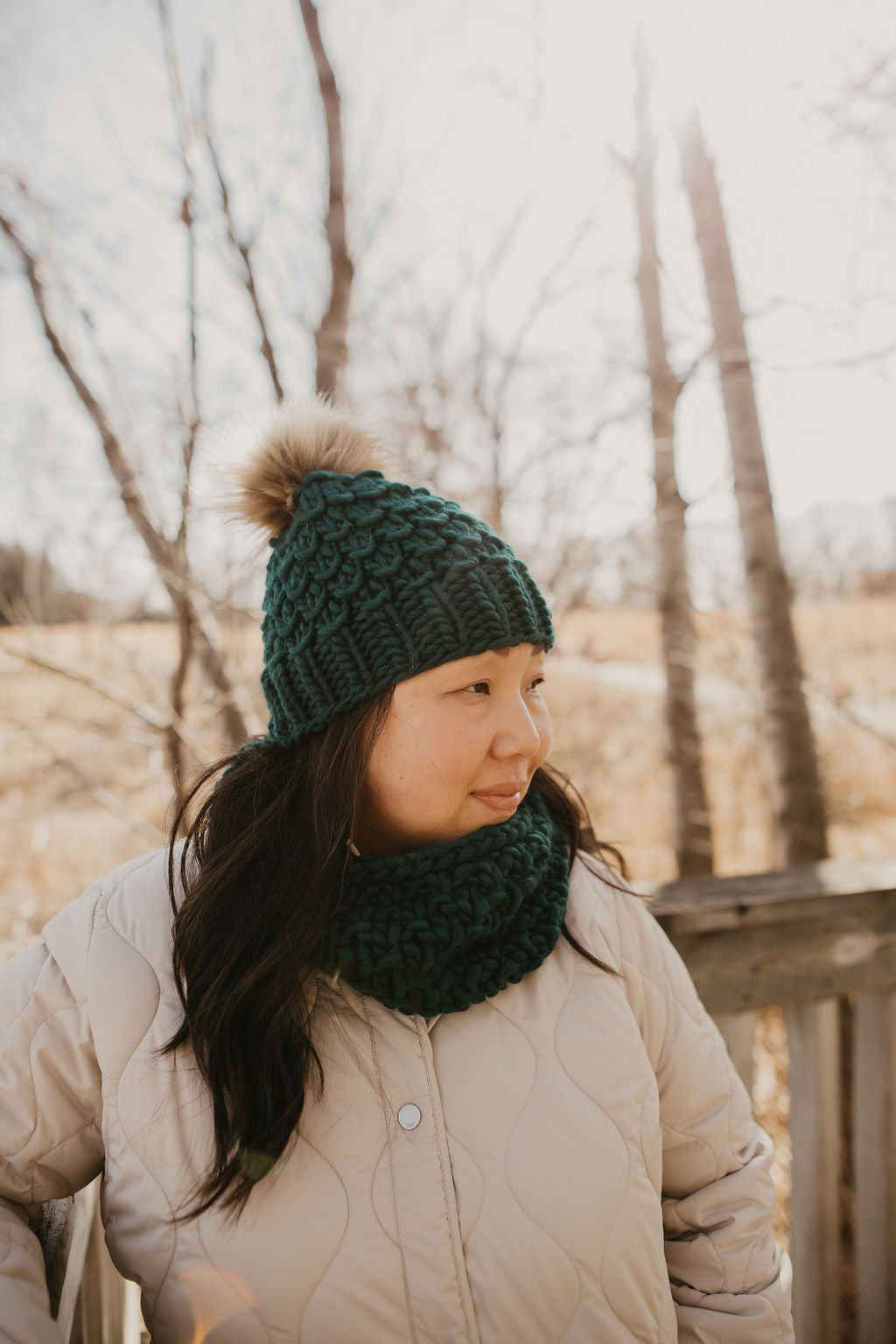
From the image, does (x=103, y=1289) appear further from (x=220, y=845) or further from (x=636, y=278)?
(x=636, y=278)

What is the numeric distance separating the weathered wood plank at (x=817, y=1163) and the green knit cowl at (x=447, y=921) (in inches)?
33.3

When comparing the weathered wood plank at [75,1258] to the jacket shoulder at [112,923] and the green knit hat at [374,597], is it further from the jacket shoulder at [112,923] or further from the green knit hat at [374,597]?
the green knit hat at [374,597]

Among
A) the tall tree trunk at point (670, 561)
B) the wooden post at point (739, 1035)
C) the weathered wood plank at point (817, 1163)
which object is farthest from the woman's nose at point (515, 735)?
the tall tree trunk at point (670, 561)

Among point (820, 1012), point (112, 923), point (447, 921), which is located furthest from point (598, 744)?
point (112, 923)

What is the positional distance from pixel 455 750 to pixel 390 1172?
55 centimetres

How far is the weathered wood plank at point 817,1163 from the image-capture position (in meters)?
1.61

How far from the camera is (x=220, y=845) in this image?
3.76ft

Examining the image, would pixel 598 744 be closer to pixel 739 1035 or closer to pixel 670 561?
pixel 670 561

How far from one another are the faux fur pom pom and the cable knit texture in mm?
100

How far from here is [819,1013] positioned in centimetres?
161

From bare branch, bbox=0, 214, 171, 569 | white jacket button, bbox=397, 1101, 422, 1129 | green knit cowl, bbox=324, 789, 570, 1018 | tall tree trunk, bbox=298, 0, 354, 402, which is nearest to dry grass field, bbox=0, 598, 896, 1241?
green knit cowl, bbox=324, 789, 570, 1018

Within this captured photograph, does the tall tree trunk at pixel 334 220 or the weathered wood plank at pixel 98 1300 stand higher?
the tall tree trunk at pixel 334 220

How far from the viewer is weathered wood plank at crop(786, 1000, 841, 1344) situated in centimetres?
161

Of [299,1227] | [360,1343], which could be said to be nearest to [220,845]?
[299,1227]
